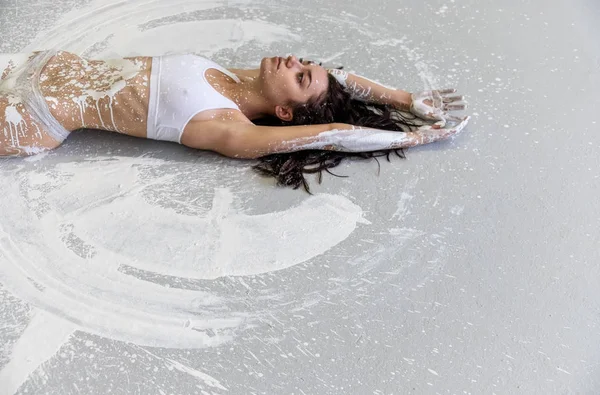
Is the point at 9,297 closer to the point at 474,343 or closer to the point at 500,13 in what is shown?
the point at 474,343

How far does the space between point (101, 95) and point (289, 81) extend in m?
0.59

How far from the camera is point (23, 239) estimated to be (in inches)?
64.2

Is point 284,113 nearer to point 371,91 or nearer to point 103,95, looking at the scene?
point 371,91

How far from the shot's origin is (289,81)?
176 cm

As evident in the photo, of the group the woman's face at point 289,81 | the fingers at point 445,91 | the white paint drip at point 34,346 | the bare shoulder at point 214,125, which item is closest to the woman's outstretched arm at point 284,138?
the bare shoulder at point 214,125

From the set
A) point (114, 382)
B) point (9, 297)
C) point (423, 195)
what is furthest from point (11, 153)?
point (423, 195)

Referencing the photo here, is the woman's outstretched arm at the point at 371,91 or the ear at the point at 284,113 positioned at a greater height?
the woman's outstretched arm at the point at 371,91

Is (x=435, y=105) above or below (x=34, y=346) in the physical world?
above

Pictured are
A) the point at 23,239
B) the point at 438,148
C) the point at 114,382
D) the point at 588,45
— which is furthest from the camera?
the point at 588,45

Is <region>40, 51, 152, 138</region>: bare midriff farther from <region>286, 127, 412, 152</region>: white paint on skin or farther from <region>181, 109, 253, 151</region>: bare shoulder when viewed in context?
<region>286, 127, 412, 152</region>: white paint on skin

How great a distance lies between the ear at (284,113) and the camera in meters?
1.82

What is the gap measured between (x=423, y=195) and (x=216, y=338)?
2.58 feet

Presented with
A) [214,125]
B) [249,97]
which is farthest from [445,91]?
[214,125]

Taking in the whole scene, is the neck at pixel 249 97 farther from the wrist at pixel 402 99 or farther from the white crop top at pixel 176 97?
the wrist at pixel 402 99
